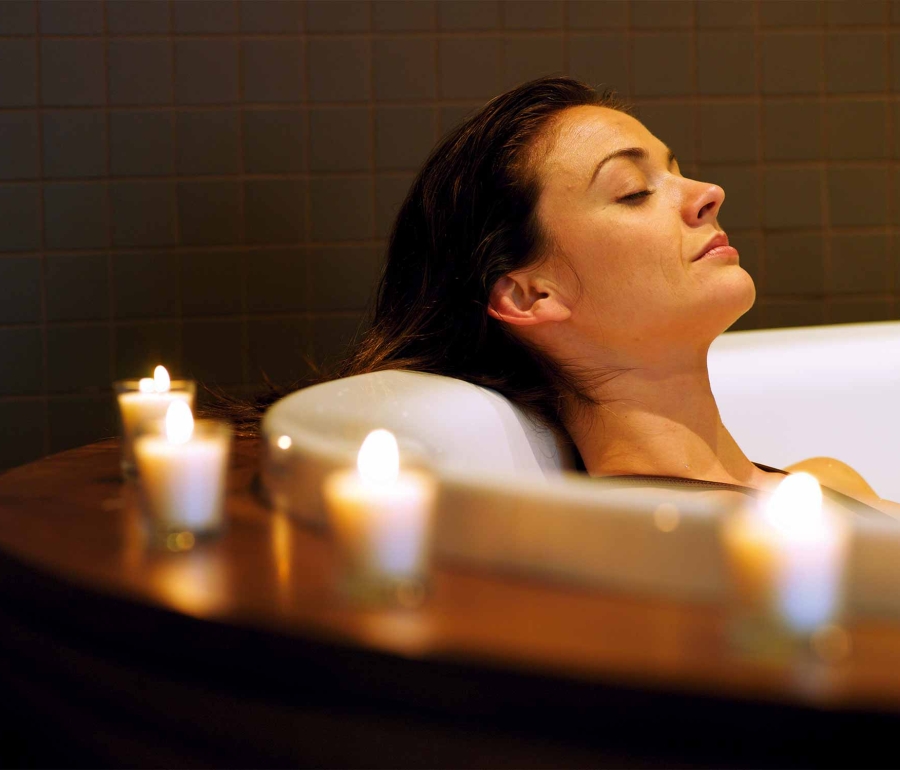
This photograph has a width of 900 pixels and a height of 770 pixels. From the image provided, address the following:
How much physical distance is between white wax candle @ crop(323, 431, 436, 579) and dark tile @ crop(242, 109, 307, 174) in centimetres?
181

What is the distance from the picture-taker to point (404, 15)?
6.92 feet

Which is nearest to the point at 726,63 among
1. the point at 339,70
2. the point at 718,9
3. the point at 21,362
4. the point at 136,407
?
the point at 718,9

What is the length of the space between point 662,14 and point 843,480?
1281mm

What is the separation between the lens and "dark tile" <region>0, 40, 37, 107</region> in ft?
6.88

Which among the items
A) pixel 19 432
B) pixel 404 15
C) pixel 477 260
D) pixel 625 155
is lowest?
pixel 19 432

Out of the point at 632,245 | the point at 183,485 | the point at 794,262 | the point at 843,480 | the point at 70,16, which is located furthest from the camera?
the point at 794,262

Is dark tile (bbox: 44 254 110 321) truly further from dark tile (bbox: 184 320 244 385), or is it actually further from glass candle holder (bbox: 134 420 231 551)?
glass candle holder (bbox: 134 420 231 551)

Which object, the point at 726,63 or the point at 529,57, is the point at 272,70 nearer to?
the point at 529,57

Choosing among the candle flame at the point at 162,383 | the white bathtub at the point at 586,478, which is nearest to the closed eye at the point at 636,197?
the white bathtub at the point at 586,478

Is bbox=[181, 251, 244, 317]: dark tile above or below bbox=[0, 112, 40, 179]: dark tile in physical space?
below

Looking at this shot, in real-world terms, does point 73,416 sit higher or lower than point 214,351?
lower

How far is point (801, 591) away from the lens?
0.37 metres

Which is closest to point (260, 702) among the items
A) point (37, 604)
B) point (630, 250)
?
point (37, 604)

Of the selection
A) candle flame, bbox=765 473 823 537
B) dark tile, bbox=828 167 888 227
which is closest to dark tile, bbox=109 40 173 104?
dark tile, bbox=828 167 888 227
